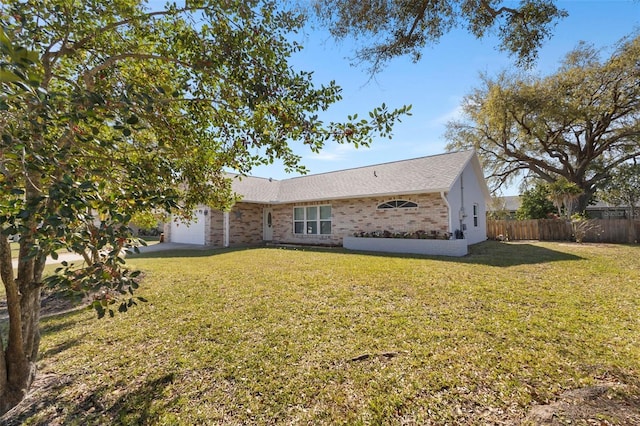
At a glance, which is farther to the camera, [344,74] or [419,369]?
[344,74]

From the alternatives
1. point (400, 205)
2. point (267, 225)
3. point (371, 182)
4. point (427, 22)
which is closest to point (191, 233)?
point (267, 225)

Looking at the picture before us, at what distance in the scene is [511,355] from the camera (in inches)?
133

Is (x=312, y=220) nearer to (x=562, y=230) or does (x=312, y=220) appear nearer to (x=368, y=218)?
(x=368, y=218)

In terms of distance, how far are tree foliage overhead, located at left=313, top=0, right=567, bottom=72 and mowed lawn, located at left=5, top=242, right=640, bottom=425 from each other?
179 inches

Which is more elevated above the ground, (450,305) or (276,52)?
(276,52)

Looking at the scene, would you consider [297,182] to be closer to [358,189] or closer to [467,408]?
[358,189]

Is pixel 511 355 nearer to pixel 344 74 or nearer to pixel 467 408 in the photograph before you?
pixel 467 408

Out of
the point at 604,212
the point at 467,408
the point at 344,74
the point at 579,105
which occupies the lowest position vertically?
the point at 467,408

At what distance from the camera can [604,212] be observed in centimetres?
2862

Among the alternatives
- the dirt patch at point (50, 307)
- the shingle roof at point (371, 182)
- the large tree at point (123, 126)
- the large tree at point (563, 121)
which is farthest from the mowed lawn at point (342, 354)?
the large tree at point (563, 121)

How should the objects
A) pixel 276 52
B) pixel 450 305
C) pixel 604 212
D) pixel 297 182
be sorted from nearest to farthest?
pixel 276 52, pixel 450 305, pixel 297 182, pixel 604 212

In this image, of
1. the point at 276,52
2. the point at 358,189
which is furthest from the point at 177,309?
the point at 358,189

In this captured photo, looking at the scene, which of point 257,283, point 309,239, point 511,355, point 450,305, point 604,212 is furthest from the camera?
point 604,212

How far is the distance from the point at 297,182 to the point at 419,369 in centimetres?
1770
